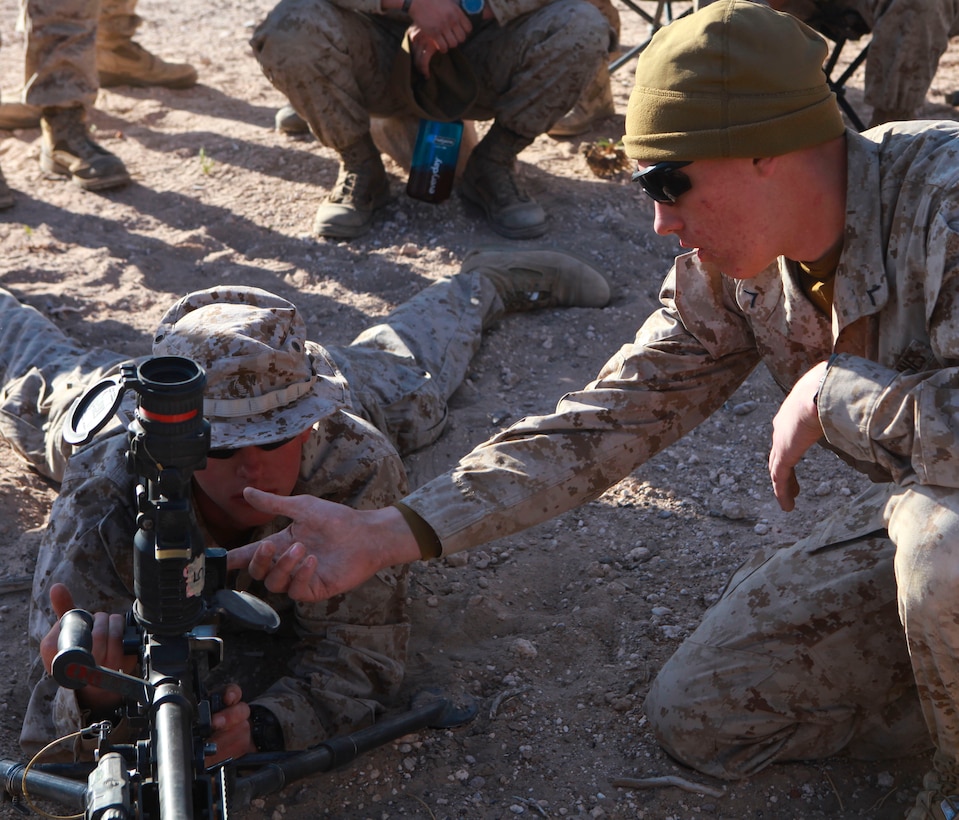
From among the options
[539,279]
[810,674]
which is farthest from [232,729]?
[539,279]

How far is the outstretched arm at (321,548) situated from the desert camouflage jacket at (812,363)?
0.36ft

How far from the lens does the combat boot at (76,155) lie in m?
6.20

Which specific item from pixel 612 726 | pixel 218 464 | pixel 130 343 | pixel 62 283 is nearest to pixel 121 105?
pixel 62 283

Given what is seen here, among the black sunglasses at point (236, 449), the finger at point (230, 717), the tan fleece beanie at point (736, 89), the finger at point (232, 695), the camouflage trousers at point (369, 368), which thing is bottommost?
the camouflage trousers at point (369, 368)

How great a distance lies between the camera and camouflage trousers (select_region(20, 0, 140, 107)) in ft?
20.0

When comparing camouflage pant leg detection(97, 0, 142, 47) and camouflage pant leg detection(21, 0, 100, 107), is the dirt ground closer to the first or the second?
camouflage pant leg detection(97, 0, 142, 47)

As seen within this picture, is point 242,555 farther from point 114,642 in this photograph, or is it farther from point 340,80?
point 340,80

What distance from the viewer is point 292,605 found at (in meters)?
3.11

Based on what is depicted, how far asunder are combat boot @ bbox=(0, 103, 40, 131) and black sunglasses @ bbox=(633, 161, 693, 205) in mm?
5637

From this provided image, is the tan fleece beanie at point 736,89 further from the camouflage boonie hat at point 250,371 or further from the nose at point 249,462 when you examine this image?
the nose at point 249,462

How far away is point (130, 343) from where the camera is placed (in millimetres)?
4723

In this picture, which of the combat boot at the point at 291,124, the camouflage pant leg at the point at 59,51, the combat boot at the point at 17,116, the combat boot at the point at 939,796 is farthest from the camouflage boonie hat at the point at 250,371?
the combat boot at the point at 17,116

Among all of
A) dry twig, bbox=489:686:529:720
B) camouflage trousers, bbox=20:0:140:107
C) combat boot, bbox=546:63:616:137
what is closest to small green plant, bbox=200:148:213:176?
camouflage trousers, bbox=20:0:140:107

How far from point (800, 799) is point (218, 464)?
1.52 m
